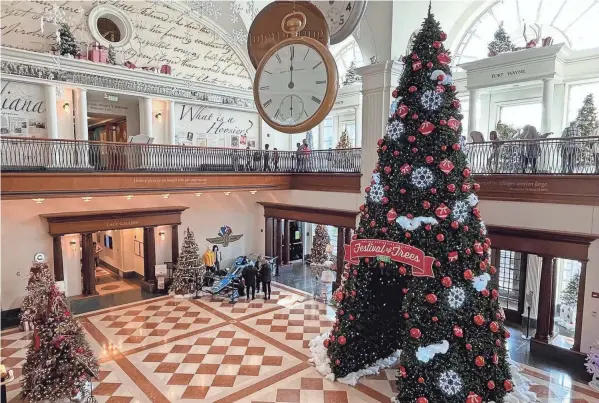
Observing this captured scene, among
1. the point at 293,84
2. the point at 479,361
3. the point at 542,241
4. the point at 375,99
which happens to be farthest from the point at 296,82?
the point at 542,241

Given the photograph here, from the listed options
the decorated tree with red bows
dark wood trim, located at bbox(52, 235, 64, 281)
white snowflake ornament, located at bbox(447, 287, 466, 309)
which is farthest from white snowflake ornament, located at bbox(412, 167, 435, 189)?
dark wood trim, located at bbox(52, 235, 64, 281)

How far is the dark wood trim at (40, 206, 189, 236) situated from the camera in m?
10.5

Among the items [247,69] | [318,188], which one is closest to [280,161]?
[318,188]

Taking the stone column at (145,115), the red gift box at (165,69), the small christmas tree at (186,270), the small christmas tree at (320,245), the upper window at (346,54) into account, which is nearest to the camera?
the small christmas tree at (186,270)

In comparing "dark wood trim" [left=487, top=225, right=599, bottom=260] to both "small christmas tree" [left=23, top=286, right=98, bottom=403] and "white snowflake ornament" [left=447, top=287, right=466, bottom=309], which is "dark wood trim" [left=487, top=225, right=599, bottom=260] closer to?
"white snowflake ornament" [left=447, top=287, right=466, bottom=309]

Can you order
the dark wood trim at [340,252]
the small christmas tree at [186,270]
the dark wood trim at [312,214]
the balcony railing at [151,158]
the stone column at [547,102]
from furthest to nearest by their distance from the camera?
the dark wood trim at [340,252] < the small christmas tree at [186,270] < the dark wood trim at [312,214] < the stone column at [547,102] < the balcony railing at [151,158]

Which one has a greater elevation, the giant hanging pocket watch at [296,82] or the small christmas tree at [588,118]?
the small christmas tree at [588,118]

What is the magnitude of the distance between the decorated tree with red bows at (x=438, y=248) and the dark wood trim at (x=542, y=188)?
289 cm

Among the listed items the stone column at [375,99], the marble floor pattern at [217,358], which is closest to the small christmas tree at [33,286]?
the marble floor pattern at [217,358]

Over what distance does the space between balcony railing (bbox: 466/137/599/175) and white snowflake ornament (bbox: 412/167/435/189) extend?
8.82 feet

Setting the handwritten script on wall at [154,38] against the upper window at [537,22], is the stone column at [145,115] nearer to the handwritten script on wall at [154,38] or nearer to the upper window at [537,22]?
the handwritten script on wall at [154,38]

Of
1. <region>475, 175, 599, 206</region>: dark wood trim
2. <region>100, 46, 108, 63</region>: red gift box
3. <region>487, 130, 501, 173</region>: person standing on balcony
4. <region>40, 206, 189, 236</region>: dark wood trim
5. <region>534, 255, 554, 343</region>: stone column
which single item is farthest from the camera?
<region>100, 46, 108, 63</region>: red gift box

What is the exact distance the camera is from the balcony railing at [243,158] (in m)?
7.47

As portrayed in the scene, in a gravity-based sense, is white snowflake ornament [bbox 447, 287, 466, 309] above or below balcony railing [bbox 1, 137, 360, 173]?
below
